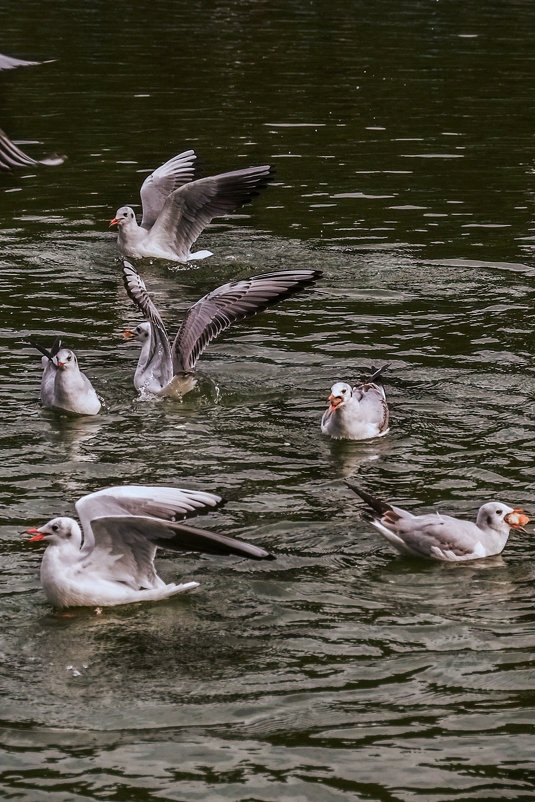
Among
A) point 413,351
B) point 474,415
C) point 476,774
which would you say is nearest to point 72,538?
point 476,774

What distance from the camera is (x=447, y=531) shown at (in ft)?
31.5

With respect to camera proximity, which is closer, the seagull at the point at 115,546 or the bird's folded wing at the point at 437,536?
the seagull at the point at 115,546

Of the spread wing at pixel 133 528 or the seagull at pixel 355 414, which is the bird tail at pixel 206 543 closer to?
the spread wing at pixel 133 528

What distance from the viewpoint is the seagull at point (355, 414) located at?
1183 cm

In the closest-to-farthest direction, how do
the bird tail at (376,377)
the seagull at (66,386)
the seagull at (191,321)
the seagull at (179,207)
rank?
the seagull at (66,386)
the bird tail at (376,377)
the seagull at (191,321)
the seagull at (179,207)

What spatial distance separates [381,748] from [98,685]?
1610 mm

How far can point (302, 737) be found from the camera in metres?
7.57

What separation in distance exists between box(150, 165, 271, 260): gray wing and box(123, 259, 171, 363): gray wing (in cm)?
476

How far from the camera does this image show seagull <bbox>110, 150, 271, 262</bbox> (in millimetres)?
17953

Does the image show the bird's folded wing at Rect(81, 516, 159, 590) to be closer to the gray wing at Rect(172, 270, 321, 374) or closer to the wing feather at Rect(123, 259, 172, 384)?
the wing feather at Rect(123, 259, 172, 384)

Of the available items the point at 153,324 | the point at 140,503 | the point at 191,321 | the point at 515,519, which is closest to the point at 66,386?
the point at 153,324

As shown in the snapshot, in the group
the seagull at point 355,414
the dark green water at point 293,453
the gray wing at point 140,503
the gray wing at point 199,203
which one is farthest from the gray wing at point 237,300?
the gray wing at point 140,503

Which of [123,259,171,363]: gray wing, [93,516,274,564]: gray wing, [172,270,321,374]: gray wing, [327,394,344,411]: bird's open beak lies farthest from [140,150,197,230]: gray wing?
[93,516,274,564]: gray wing

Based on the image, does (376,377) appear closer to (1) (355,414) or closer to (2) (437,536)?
(1) (355,414)
